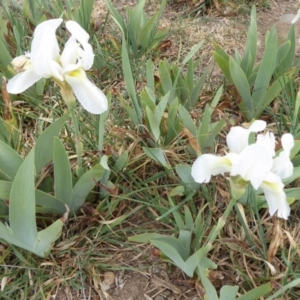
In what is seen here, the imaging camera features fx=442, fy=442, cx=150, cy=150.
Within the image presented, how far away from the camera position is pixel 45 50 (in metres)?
0.90

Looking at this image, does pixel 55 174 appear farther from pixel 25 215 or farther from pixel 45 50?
pixel 45 50

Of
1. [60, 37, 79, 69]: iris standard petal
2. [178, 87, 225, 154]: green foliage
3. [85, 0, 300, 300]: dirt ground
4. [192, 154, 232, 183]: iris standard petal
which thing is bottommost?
[85, 0, 300, 300]: dirt ground

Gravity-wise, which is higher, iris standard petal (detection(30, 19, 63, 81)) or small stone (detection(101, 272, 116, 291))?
iris standard petal (detection(30, 19, 63, 81))

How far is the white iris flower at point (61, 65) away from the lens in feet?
2.97

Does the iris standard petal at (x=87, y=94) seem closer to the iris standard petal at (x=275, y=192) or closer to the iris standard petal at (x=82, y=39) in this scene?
the iris standard petal at (x=82, y=39)

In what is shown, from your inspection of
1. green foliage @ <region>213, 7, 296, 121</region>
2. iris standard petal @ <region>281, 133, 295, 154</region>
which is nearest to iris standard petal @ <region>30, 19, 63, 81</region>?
iris standard petal @ <region>281, 133, 295, 154</region>

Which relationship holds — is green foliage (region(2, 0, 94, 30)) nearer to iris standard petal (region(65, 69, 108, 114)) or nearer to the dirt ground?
the dirt ground

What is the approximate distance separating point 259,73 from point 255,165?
0.77m

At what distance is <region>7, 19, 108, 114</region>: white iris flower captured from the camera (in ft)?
2.97

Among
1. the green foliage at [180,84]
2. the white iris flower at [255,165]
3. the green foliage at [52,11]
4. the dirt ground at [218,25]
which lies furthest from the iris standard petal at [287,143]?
the green foliage at [52,11]

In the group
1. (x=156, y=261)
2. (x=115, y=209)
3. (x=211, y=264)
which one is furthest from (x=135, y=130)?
(x=211, y=264)

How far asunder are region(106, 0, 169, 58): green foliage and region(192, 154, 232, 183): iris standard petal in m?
1.07

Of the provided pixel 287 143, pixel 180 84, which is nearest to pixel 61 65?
pixel 287 143

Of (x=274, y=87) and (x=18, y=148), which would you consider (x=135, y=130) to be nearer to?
(x=18, y=148)
